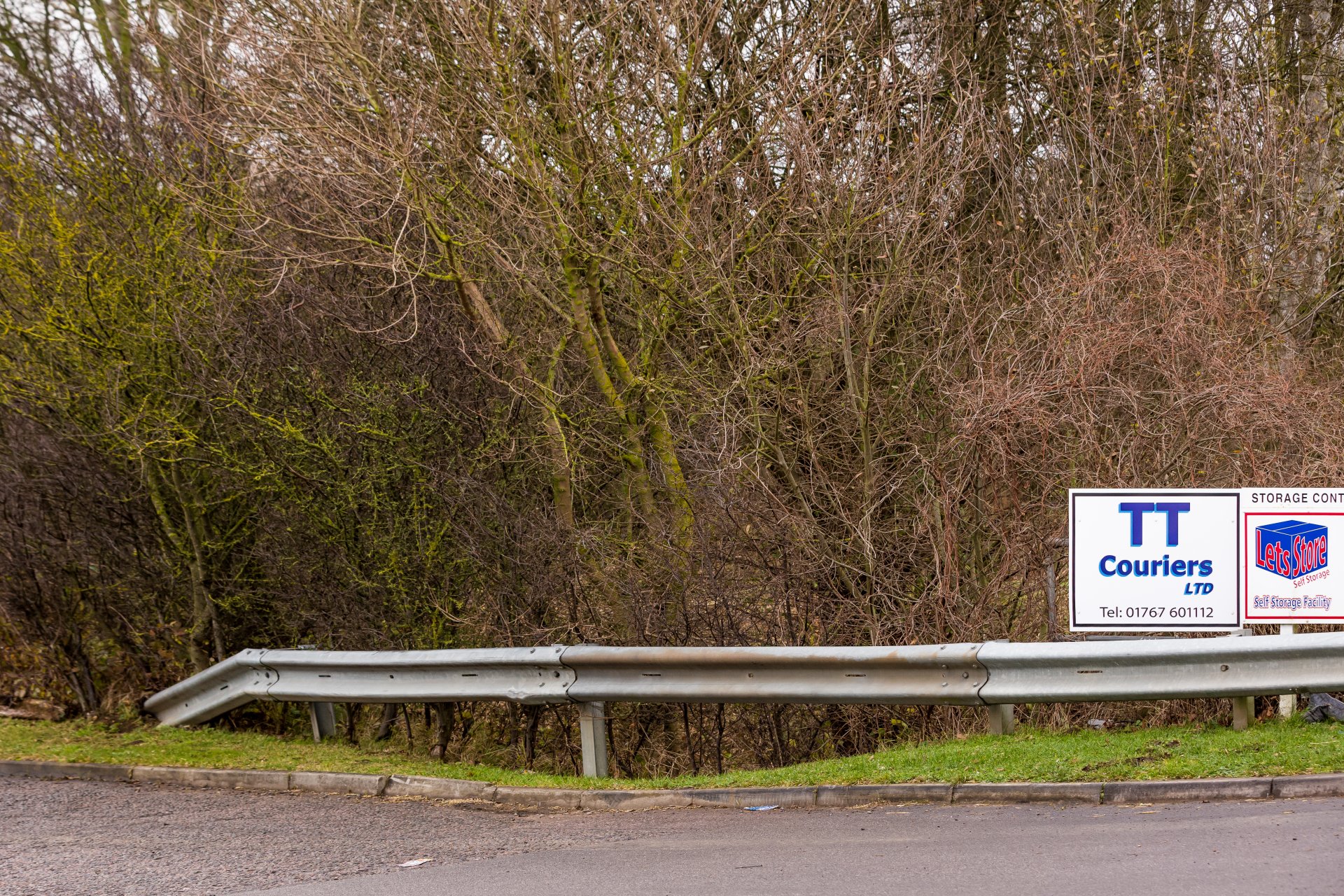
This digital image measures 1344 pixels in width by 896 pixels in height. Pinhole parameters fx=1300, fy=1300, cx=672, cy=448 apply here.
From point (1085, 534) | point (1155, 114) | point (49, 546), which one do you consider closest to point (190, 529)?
point (49, 546)

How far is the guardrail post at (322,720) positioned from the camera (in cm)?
989

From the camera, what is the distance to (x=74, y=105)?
1127 cm

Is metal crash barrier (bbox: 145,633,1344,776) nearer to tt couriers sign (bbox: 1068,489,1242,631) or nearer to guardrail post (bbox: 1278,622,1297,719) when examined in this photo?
guardrail post (bbox: 1278,622,1297,719)

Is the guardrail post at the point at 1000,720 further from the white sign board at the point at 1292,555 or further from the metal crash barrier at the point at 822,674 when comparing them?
the white sign board at the point at 1292,555

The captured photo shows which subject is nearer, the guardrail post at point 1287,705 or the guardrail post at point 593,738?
the guardrail post at point 1287,705

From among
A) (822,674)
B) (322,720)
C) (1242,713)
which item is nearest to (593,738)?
(822,674)

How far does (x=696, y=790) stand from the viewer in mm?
7062

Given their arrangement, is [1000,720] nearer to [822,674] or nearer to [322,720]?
[822,674]

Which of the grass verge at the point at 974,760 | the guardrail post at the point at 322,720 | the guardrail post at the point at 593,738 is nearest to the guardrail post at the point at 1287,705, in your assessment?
the grass verge at the point at 974,760

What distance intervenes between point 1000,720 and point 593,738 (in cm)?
251

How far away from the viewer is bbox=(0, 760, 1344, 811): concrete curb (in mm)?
6027

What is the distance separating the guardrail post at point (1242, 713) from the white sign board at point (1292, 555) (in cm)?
50

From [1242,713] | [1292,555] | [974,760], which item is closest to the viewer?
→ [974,760]

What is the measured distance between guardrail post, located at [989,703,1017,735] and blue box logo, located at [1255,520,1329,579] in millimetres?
1647
